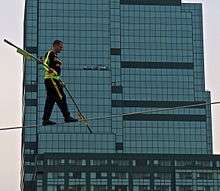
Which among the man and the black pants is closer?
the man

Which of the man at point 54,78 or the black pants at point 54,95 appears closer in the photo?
the man at point 54,78

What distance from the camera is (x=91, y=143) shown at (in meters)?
193

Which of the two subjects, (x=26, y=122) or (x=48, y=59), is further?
(x=26, y=122)

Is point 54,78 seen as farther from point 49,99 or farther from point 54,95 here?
point 49,99

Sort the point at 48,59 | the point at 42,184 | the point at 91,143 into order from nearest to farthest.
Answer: the point at 48,59 < the point at 42,184 < the point at 91,143

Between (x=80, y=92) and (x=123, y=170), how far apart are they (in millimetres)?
29492

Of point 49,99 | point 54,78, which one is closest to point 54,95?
point 49,99

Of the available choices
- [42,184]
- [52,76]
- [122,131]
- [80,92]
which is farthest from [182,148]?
[52,76]

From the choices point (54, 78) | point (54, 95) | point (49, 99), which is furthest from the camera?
point (49, 99)

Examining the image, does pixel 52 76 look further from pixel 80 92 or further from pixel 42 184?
pixel 80 92

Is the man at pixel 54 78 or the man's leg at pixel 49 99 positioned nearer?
the man at pixel 54 78

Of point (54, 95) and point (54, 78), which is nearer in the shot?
point (54, 78)

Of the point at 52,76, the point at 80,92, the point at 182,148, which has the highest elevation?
the point at 80,92

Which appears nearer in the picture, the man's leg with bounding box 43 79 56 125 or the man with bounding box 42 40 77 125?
the man with bounding box 42 40 77 125
